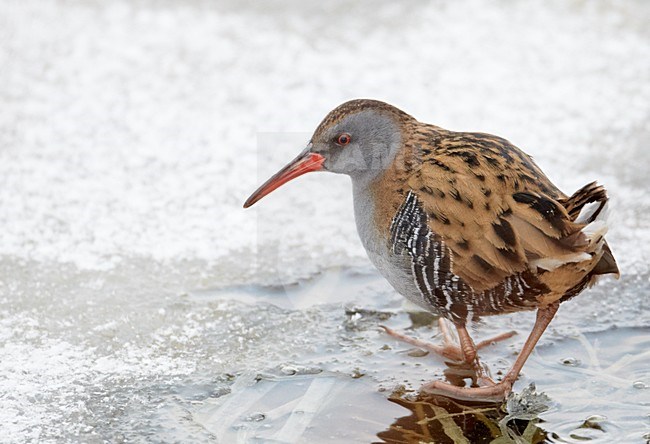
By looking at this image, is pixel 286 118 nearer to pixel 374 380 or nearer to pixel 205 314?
pixel 205 314

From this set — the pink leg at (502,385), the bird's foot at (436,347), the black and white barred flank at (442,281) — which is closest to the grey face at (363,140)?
the black and white barred flank at (442,281)

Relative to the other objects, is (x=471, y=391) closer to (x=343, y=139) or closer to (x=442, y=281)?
(x=442, y=281)

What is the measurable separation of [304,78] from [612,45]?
2.28 metres

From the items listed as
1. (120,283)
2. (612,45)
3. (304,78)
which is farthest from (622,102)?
(120,283)

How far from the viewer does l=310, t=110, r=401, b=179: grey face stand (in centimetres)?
429

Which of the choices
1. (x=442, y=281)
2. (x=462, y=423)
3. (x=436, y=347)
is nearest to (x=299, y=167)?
(x=442, y=281)

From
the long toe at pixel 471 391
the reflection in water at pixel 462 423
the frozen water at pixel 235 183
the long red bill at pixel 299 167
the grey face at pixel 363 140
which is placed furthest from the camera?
the long red bill at pixel 299 167

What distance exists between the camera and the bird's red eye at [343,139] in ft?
14.2

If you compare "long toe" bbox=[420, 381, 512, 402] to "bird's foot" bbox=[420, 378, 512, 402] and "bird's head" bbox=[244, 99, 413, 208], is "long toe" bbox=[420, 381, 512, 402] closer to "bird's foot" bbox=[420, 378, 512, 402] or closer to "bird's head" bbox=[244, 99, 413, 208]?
"bird's foot" bbox=[420, 378, 512, 402]

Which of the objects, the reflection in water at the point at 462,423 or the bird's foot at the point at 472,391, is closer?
the reflection in water at the point at 462,423

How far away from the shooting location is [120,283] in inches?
191

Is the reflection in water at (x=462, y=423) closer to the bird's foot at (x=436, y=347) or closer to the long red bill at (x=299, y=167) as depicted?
the bird's foot at (x=436, y=347)

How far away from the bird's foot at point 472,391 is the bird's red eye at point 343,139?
113 cm

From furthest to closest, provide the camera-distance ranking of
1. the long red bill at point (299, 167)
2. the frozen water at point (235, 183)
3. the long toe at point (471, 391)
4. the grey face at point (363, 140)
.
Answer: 1. the long red bill at point (299, 167)
2. the grey face at point (363, 140)
3. the frozen water at point (235, 183)
4. the long toe at point (471, 391)
